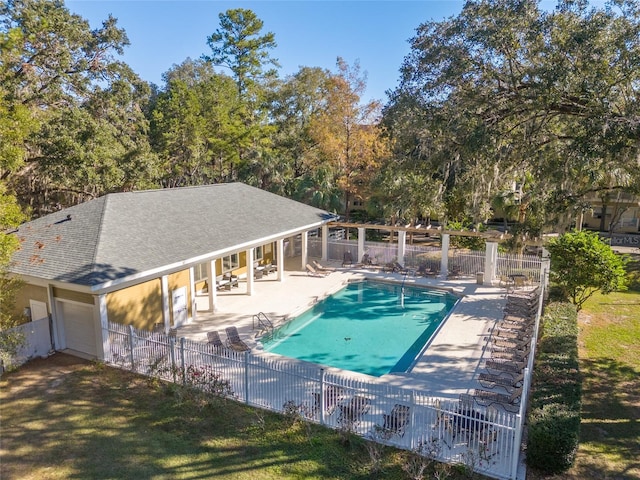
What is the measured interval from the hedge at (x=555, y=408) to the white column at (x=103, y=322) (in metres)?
10.8

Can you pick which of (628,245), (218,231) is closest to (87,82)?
(218,231)

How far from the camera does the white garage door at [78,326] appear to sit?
12.6 m

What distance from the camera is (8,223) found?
34.0 feet

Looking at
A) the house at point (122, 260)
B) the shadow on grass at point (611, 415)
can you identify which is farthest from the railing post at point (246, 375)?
the shadow on grass at point (611, 415)

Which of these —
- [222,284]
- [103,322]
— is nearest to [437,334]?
[222,284]

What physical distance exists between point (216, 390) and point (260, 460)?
2.55 meters

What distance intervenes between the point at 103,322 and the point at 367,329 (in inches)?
367

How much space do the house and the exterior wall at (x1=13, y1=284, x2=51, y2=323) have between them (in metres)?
0.03

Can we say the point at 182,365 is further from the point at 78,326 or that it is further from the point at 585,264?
the point at 585,264

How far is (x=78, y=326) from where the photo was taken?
1282 centimetres

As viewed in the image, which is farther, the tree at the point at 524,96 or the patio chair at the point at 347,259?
the patio chair at the point at 347,259

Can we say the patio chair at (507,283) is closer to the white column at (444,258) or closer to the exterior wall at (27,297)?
the white column at (444,258)

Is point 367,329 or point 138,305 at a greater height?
point 138,305

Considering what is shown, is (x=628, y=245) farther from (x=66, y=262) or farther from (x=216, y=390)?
(x=66, y=262)
